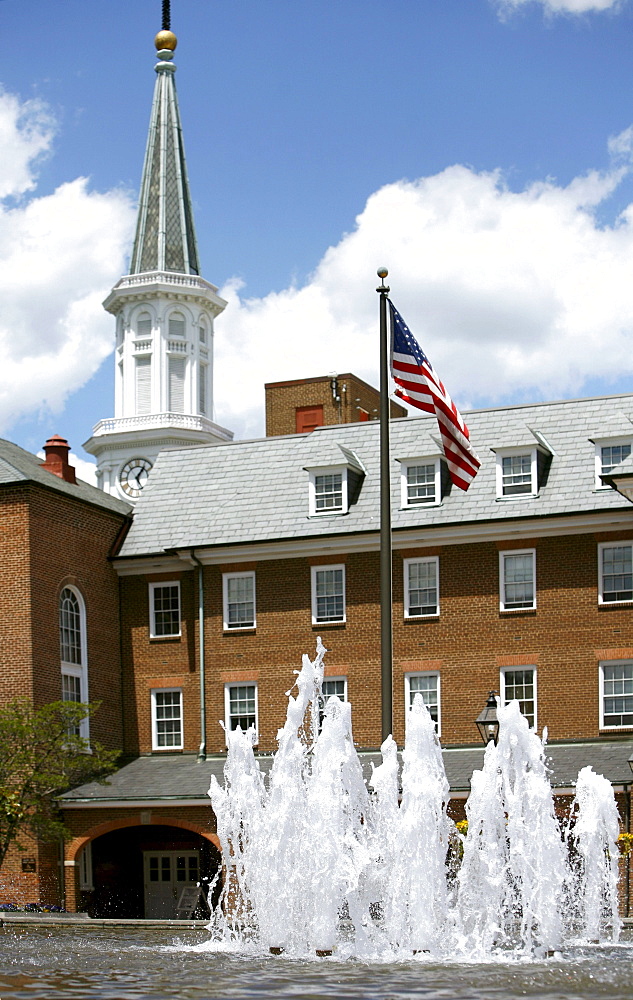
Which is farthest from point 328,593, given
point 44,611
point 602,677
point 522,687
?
point 602,677

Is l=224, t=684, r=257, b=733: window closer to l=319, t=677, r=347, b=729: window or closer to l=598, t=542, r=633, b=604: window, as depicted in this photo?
l=319, t=677, r=347, b=729: window

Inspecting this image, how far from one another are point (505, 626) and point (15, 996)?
24856mm

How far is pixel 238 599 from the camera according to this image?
41500 mm

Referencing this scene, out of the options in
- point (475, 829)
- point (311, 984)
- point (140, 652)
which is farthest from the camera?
point (140, 652)

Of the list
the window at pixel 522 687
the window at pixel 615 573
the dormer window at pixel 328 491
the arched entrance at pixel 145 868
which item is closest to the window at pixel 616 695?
the window at pixel 615 573

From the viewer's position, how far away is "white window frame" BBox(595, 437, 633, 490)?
38500mm

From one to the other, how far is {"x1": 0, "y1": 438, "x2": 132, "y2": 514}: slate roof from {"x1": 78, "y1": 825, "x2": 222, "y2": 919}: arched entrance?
8918 mm

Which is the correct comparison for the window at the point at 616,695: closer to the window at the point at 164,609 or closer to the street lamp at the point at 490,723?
the window at the point at 164,609

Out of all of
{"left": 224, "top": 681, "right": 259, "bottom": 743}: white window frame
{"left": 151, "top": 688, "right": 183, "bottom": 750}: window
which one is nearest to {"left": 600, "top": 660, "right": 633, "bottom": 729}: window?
{"left": 224, "top": 681, "right": 259, "bottom": 743}: white window frame

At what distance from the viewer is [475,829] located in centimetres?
2031

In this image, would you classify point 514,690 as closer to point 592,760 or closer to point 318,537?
point 592,760

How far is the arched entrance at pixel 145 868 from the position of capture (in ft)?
130

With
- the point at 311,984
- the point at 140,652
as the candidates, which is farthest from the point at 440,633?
the point at 311,984

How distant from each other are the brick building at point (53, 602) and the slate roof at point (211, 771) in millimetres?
1651
